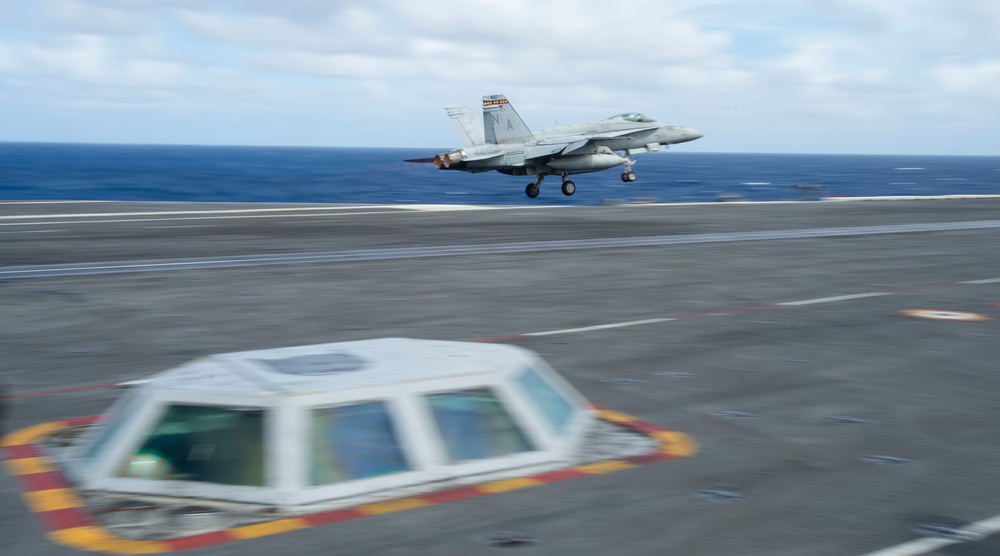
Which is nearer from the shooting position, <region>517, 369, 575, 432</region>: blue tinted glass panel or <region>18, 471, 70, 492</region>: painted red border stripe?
<region>18, 471, 70, 492</region>: painted red border stripe

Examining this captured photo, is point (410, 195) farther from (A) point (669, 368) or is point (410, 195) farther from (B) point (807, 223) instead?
(A) point (669, 368)

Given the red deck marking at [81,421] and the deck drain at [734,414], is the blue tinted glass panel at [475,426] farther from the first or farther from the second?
the red deck marking at [81,421]

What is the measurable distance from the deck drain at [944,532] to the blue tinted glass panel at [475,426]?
3652 millimetres

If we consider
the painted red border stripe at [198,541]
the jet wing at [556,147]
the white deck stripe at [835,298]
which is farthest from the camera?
the jet wing at [556,147]

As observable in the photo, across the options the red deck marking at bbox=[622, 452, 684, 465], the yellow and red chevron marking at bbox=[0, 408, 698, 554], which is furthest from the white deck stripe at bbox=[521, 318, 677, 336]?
the red deck marking at bbox=[622, 452, 684, 465]

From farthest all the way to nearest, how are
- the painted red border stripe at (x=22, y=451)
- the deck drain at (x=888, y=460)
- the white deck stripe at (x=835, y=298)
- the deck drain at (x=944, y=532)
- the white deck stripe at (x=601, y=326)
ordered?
the white deck stripe at (x=835, y=298)
the white deck stripe at (x=601, y=326)
the deck drain at (x=888, y=460)
the painted red border stripe at (x=22, y=451)
the deck drain at (x=944, y=532)

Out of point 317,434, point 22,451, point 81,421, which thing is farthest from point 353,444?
point 81,421

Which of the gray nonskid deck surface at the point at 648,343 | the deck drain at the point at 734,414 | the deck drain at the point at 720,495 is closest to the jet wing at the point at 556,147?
the gray nonskid deck surface at the point at 648,343

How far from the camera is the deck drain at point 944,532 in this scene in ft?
25.6

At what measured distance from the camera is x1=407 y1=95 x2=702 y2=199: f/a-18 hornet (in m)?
52.8

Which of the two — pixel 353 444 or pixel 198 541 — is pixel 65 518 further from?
pixel 353 444

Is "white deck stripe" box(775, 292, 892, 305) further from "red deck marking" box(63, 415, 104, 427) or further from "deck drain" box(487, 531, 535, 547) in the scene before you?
"red deck marking" box(63, 415, 104, 427)

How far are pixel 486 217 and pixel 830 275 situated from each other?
20.5 m

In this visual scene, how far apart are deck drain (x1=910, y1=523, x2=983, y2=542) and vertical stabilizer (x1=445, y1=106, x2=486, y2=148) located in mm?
47794
